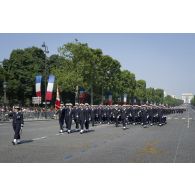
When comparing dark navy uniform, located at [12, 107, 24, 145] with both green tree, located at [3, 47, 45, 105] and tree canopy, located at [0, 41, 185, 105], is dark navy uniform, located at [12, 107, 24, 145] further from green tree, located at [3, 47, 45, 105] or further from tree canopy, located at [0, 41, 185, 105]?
green tree, located at [3, 47, 45, 105]

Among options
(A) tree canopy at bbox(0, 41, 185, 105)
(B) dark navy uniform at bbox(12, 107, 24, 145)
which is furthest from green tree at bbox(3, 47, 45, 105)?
(B) dark navy uniform at bbox(12, 107, 24, 145)

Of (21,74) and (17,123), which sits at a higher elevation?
(21,74)

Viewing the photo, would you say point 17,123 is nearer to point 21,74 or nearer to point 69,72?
point 69,72

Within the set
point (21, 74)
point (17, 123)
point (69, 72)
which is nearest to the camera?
point (17, 123)

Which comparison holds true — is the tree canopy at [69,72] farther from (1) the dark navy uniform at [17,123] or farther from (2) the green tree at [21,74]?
(1) the dark navy uniform at [17,123]

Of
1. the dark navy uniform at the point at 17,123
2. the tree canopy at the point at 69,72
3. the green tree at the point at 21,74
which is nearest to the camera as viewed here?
the dark navy uniform at the point at 17,123

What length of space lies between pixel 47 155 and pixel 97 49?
6041 cm

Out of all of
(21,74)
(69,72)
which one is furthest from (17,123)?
(21,74)

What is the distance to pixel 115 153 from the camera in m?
15.8

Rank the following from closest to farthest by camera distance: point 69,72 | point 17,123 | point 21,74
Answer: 1. point 17,123
2. point 69,72
3. point 21,74

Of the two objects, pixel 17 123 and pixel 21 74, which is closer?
pixel 17 123

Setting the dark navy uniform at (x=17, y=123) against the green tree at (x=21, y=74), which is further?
the green tree at (x=21, y=74)

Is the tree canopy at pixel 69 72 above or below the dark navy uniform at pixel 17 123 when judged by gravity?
above

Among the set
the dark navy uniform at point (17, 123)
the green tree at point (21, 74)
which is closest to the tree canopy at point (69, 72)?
the green tree at point (21, 74)
